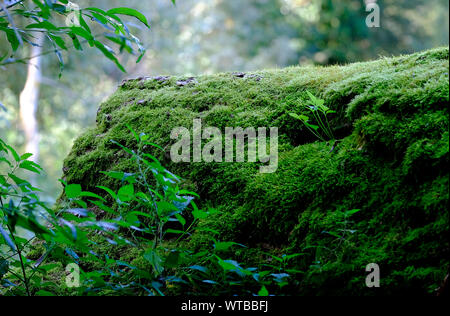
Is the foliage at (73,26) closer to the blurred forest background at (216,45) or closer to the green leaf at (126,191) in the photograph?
the green leaf at (126,191)

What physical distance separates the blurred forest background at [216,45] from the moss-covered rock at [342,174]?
434 inches

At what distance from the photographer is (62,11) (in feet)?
4.47

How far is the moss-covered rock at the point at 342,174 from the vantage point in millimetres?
1240

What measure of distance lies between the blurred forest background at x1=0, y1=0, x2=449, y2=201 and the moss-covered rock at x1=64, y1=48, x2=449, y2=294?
11018 mm

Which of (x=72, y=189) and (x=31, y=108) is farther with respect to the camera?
(x=31, y=108)

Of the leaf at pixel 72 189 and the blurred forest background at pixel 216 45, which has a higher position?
the blurred forest background at pixel 216 45

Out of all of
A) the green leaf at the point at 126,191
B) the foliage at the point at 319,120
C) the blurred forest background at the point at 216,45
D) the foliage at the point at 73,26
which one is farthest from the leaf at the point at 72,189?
the blurred forest background at the point at 216,45

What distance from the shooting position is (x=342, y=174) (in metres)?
1.53

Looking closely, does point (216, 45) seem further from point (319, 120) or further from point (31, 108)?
point (319, 120)

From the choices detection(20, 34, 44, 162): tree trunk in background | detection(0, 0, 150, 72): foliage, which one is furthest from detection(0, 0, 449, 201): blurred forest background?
detection(0, 0, 150, 72): foliage

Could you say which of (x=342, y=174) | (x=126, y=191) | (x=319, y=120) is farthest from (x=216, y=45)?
(x=126, y=191)

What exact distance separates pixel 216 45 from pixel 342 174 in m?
17.2

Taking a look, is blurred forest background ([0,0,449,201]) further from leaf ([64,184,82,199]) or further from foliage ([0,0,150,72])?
leaf ([64,184,82,199])
